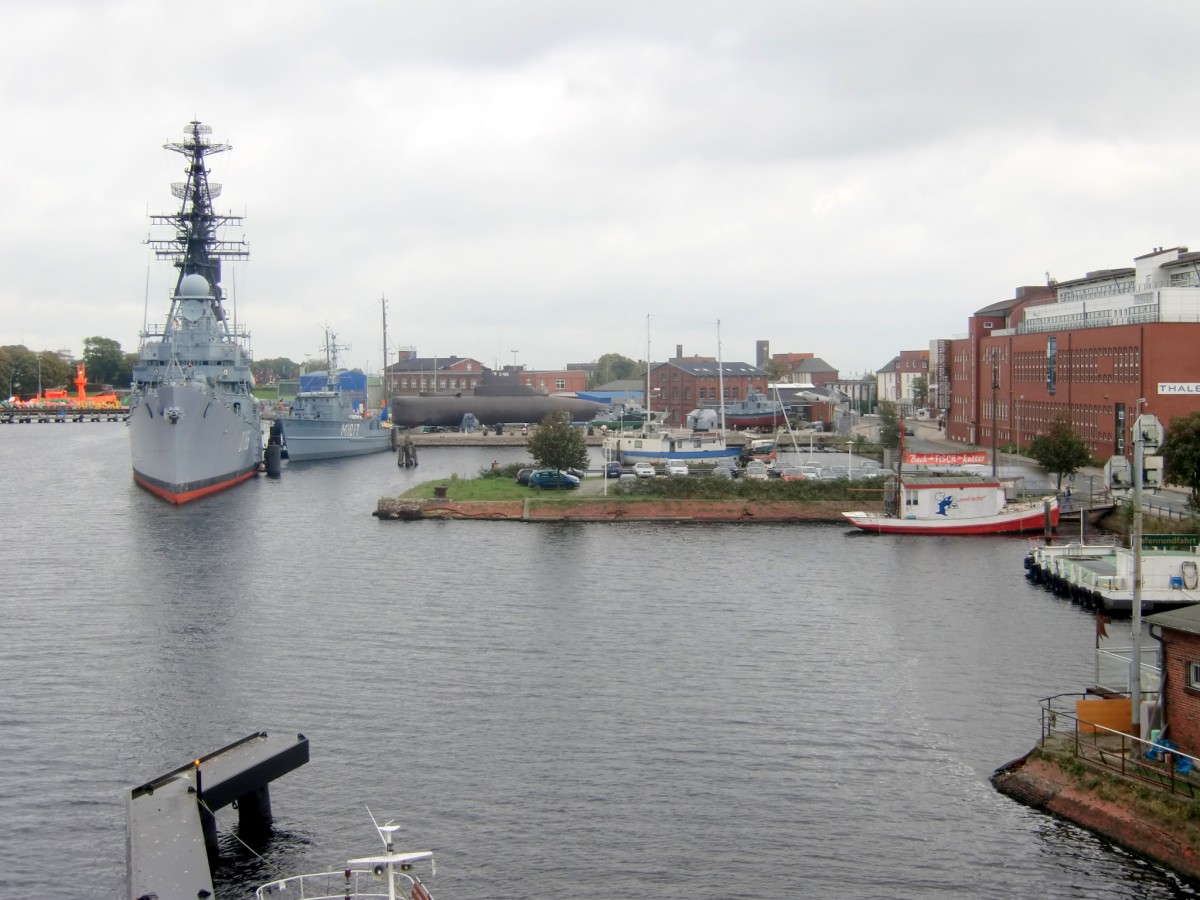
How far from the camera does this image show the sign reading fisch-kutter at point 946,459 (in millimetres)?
43406

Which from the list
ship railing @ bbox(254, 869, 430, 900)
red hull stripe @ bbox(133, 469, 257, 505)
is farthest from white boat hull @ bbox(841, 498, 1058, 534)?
ship railing @ bbox(254, 869, 430, 900)

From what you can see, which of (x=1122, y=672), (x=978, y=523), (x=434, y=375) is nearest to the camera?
(x=1122, y=672)

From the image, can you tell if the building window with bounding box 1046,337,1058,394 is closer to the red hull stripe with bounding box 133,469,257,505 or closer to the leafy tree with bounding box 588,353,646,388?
the red hull stripe with bounding box 133,469,257,505

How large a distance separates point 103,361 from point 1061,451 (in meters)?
148

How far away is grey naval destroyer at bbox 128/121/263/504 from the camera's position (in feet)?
171

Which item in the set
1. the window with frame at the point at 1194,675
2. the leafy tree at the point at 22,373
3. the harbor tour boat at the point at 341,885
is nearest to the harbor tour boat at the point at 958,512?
the window with frame at the point at 1194,675

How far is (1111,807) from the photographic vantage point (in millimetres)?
14383

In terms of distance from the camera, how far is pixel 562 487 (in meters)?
49.5

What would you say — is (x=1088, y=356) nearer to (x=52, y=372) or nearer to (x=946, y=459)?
(x=946, y=459)

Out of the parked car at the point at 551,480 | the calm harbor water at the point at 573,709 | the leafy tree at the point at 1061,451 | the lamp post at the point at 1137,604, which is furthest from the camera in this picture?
the parked car at the point at 551,480

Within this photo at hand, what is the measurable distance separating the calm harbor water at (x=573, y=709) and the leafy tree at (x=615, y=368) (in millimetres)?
138279

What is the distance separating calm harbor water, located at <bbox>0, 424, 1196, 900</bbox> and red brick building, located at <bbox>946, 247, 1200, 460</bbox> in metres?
14.3

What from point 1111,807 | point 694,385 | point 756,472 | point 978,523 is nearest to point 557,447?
point 756,472

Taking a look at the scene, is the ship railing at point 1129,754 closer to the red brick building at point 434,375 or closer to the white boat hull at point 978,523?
the white boat hull at point 978,523
